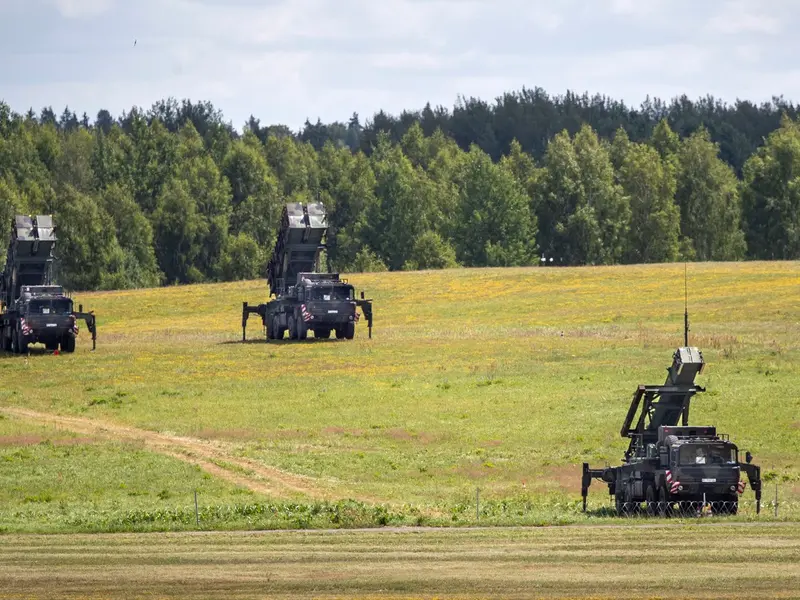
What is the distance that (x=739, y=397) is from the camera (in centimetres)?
5394

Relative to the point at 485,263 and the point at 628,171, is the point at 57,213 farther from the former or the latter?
the point at 628,171

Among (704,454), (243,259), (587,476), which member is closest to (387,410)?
(587,476)

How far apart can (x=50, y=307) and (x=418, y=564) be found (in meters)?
50.9

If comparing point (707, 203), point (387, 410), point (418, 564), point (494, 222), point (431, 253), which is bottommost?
point (418, 564)

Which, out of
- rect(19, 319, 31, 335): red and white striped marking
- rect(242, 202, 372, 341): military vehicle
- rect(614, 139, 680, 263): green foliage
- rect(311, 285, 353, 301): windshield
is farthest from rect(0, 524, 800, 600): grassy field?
rect(614, 139, 680, 263): green foliage

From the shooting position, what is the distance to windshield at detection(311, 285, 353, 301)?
75.9 m

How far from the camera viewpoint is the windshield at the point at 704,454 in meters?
31.6

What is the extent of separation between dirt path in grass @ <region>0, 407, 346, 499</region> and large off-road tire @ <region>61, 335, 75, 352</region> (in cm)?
1952

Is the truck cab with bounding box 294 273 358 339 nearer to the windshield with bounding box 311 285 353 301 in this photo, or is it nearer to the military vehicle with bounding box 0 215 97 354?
Result: the windshield with bounding box 311 285 353 301

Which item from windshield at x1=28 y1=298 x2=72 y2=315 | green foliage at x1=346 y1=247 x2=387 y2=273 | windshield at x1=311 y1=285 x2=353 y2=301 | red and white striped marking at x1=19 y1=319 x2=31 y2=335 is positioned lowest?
red and white striped marking at x1=19 y1=319 x2=31 y2=335

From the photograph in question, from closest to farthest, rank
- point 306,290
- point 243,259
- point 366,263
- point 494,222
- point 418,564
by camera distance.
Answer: point 418,564 → point 306,290 → point 366,263 → point 494,222 → point 243,259

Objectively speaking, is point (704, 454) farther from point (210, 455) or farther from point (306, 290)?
point (306, 290)

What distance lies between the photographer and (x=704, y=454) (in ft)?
104

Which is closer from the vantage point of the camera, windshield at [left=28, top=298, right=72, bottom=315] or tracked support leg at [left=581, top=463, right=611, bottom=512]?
tracked support leg at [left=581, top=463, right=611, bottom=512]
